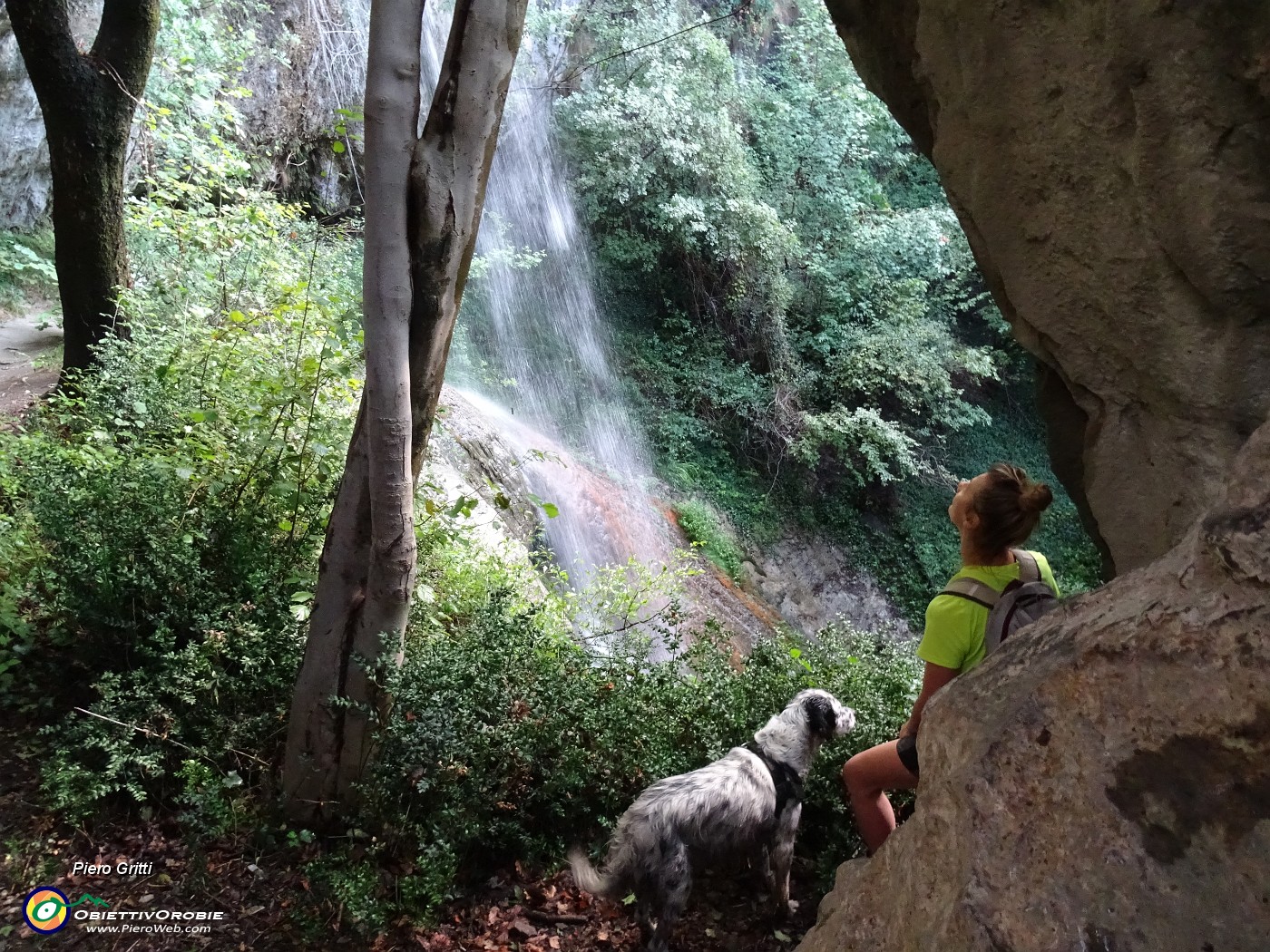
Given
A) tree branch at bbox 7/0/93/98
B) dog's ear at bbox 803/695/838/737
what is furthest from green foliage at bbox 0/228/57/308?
dog's ear at bbox 803/695/838/737

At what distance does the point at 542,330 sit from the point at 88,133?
9.45 metres

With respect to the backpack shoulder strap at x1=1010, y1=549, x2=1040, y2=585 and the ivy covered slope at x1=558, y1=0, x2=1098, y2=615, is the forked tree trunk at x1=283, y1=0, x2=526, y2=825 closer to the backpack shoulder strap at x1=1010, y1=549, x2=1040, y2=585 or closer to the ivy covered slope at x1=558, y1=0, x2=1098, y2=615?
the backpack shoulder strap at x1=1010, y1=549, x2=1040, y2=585

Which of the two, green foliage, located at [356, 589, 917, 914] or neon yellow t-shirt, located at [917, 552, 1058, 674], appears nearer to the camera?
neon yellow t-shirt, located at [917, 552, 1058, 674]

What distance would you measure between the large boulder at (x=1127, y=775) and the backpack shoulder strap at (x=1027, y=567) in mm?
853

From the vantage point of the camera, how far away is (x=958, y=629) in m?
2.66

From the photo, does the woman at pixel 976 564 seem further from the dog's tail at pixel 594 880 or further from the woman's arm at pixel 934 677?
the dog's tail at pixel 594 880

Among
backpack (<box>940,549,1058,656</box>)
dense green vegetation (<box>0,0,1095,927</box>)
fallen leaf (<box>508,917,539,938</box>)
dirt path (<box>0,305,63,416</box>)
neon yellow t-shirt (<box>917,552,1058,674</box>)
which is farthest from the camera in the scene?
Result: dirt path (<box>0,305,63,416</box>)

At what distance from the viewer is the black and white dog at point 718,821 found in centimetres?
308

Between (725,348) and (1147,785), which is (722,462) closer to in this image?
(725,348)

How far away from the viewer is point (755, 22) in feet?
59.4

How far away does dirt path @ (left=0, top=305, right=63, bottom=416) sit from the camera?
7523 mm

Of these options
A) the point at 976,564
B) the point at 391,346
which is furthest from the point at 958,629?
the point at 391,346

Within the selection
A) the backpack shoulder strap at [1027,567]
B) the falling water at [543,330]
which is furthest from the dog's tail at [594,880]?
the falling water at [543,330]

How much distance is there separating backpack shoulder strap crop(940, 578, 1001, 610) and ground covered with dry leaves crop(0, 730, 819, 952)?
5.49ft
